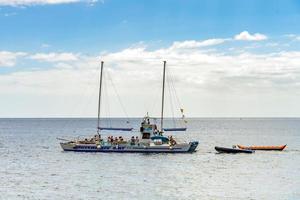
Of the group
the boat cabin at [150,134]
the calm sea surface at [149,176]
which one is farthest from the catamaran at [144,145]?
the calm sea surface at [149,176]

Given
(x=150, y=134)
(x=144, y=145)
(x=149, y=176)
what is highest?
(x=150, y=134)

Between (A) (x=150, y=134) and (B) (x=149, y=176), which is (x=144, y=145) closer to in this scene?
(A) (x=150, y=134)

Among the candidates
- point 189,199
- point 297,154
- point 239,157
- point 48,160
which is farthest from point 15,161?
point 297,154

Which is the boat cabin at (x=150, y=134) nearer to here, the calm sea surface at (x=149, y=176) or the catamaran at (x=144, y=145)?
the catamaran at (x=144, y=145)

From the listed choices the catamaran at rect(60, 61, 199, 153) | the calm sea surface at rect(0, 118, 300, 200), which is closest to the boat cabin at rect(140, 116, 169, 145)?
the catamaran at rect(60, 61, 199, 153)

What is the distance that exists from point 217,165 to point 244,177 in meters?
14.6

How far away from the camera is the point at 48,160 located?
93062mm

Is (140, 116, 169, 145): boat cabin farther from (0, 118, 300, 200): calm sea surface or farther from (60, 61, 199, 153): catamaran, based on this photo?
(0, 118, 300, 200): calm sea surface

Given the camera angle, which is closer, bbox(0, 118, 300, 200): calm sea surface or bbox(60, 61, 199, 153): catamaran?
bbox(0, 118, 300, 200): calm sea surface

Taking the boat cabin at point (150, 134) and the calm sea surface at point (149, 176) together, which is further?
the boat cabin at point (150, 134)

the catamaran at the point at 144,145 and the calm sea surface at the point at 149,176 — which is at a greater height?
the catamaran at the point at 144,145

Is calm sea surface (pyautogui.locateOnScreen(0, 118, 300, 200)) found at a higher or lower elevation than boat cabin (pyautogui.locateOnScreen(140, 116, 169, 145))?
lower

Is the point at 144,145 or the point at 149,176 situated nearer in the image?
the point at 149,176

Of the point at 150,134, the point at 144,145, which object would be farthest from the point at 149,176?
the point at 150,134
